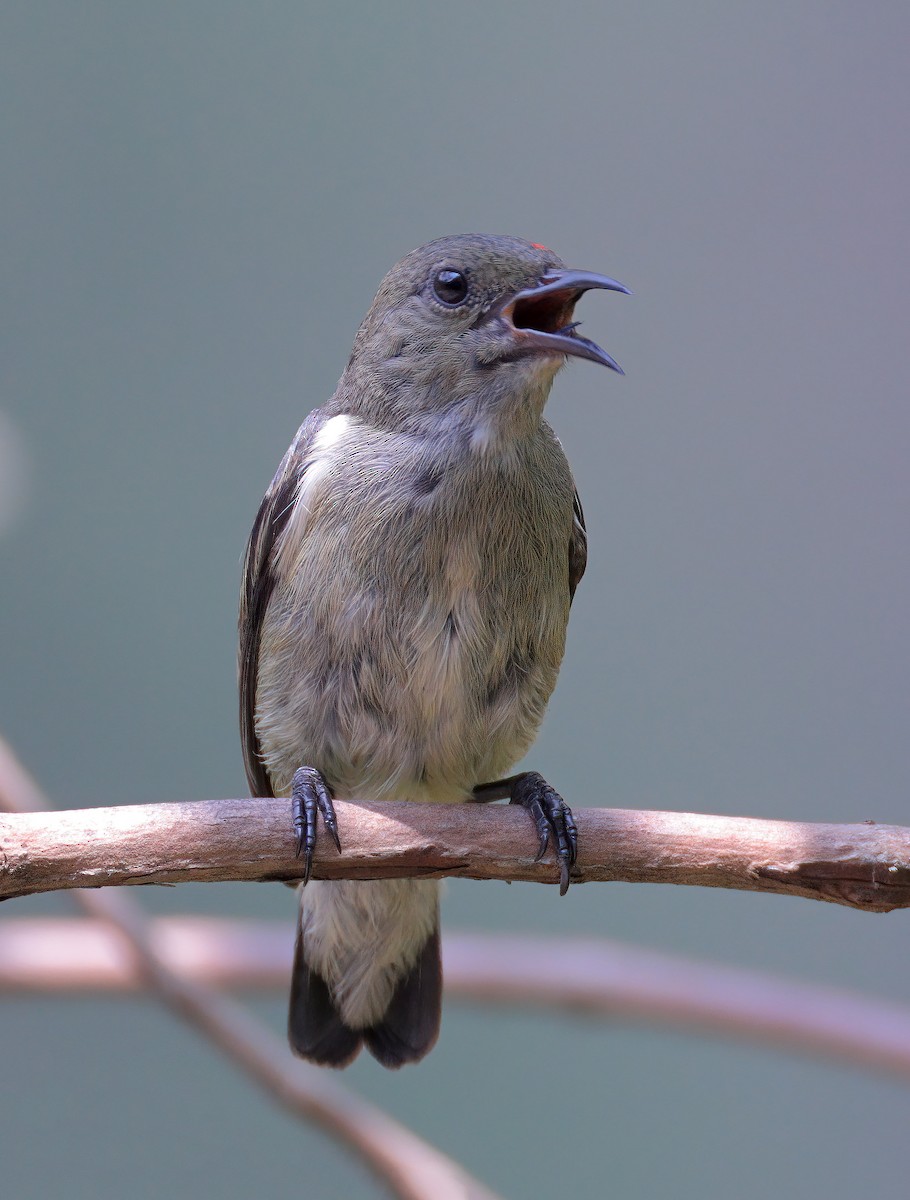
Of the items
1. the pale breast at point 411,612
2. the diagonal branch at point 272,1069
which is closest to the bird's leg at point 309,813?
the pale breast at point 411,612

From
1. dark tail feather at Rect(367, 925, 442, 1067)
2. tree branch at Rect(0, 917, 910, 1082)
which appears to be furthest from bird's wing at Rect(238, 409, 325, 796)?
tree branch at Rect(0, 917, 910, 1082)

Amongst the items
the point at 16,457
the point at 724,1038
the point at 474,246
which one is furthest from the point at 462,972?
the point at 16,457

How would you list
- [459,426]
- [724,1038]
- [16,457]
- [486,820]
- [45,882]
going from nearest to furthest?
[45,882] → [486,820] → [459,426] → [724,1038] → [16,457]

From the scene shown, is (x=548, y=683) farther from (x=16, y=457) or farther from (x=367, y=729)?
(x=16, y=457)

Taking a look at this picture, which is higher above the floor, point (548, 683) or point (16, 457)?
point (16, 457)

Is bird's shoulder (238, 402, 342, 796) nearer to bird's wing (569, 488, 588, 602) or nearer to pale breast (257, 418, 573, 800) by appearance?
pale breast (257, 418, 573, 800)

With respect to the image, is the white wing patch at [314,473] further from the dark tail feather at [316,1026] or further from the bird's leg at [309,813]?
the dark tail feather at [316,1026]

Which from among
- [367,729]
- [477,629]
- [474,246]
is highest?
[474,246]

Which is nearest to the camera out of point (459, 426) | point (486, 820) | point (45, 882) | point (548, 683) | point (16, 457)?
point (45, 882)
